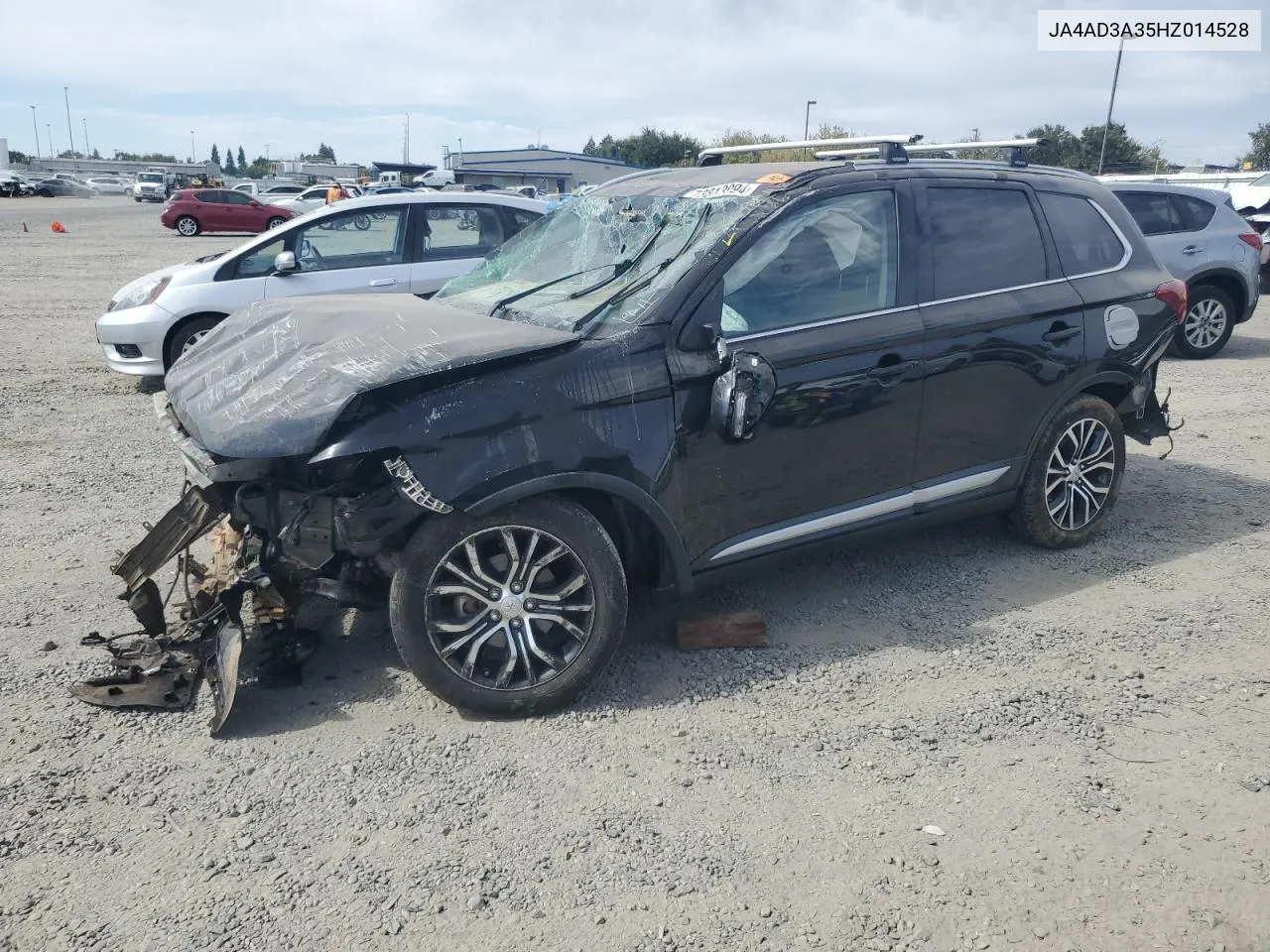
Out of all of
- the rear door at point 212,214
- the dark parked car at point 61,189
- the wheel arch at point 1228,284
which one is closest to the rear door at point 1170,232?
the wheel arch at point 1228,284

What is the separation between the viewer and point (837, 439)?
4297mm

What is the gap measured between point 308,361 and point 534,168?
7082cm

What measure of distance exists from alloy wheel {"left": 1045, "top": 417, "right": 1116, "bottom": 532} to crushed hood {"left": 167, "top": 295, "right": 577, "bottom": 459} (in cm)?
278

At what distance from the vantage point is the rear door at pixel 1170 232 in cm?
1048

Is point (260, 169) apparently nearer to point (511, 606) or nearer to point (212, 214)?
point (212, 214)

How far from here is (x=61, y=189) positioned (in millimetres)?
66625

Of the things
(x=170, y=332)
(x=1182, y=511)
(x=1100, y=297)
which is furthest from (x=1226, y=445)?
(x=170, y=332)

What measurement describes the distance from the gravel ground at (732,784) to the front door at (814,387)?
576mm

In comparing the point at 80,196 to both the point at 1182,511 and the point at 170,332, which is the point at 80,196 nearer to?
the point at 170,332

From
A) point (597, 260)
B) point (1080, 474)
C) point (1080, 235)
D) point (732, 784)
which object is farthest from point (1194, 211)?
point (732, 784)

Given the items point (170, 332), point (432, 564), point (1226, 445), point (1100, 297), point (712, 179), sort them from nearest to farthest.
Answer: point (432, 564)
point (712, 179)
point (1100, 297)
point (1226, 445)
point (170, 332)

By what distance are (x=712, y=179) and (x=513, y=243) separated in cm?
115

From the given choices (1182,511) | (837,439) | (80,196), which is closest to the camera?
(837,439)

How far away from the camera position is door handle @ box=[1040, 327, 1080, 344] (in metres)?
4.93
